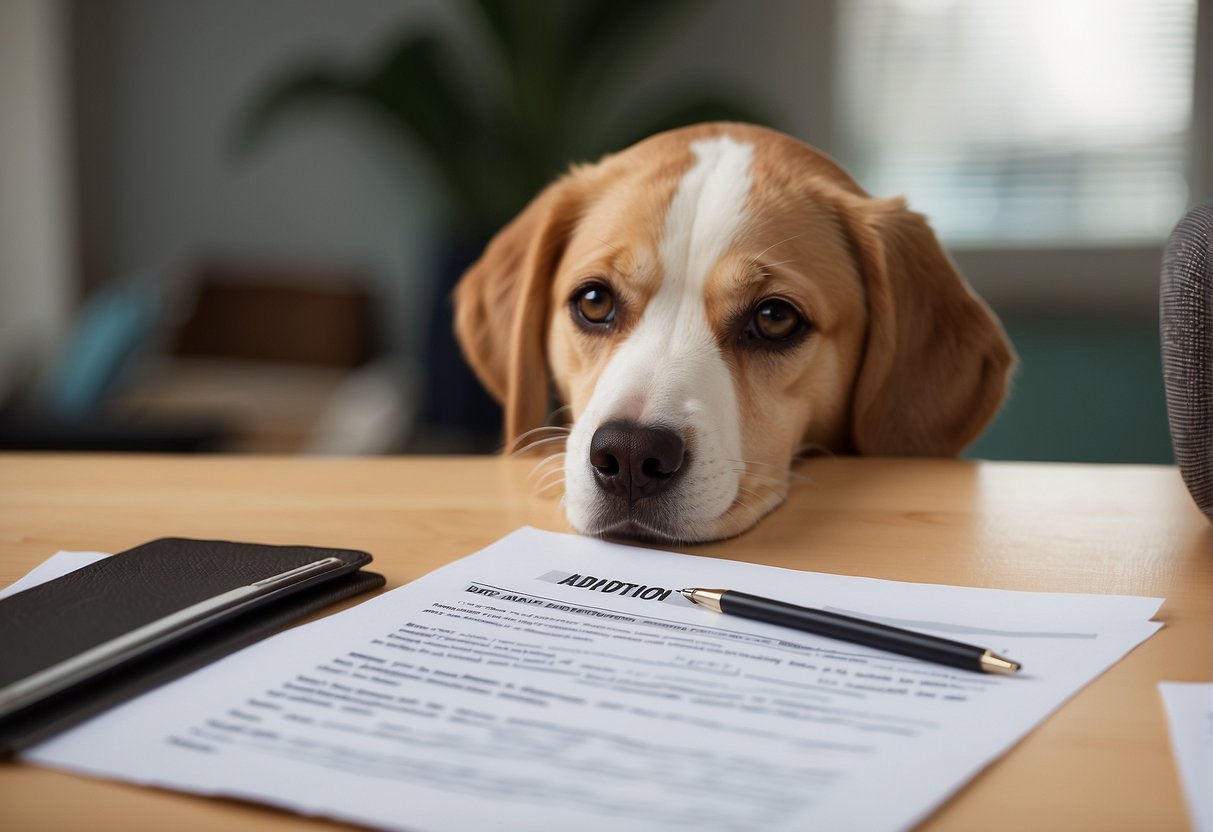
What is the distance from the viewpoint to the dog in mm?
1170

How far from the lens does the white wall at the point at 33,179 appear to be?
5852 mm

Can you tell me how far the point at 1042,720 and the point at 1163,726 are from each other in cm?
6

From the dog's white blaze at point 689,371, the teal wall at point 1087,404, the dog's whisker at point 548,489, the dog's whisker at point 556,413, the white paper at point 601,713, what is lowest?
the teal wall at point 1087,404

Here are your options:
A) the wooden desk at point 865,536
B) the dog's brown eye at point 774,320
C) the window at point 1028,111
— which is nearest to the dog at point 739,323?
the dog's brown eye at point 774,320

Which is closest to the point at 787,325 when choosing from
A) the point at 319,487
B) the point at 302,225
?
the point at 319,487

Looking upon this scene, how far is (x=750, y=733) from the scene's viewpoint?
571 mm

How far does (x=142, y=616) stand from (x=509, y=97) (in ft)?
14.3

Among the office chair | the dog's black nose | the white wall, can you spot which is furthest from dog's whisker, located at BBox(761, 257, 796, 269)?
the white wall

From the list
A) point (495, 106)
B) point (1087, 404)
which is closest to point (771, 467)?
point (1087, 404)

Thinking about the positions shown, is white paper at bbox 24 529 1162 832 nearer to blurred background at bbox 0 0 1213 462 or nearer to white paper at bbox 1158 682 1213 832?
white paper at bbox 1158 682 1213 832

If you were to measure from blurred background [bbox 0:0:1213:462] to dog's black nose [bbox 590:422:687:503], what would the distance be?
252 centimetres

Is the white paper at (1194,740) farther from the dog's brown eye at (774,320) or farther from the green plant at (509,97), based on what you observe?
the green plant at (509,97)

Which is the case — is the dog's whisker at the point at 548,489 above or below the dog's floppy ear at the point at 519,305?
below

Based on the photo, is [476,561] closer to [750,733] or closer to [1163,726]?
[750,733]
